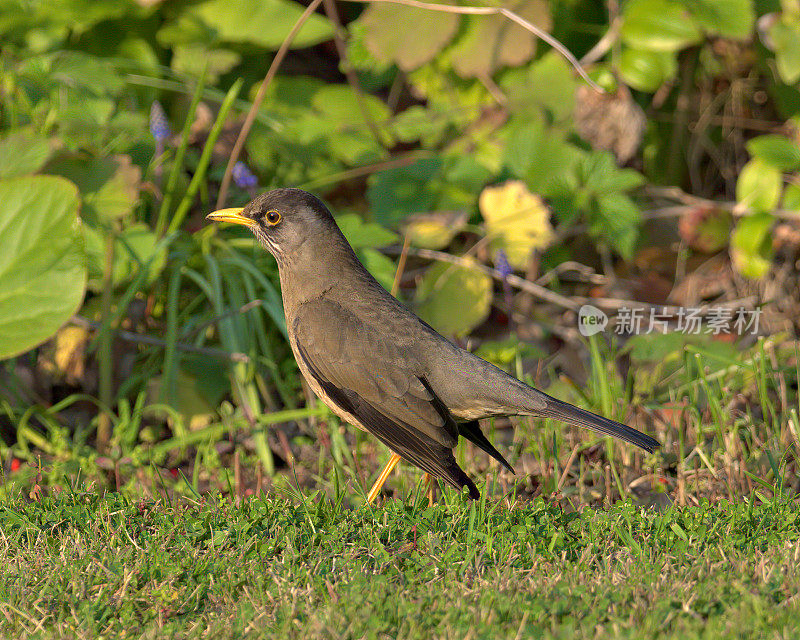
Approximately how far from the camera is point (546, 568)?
3291 mm

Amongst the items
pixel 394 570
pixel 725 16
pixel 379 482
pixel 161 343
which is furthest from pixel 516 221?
pixel 394 570

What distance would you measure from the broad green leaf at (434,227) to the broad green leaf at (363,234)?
44cm

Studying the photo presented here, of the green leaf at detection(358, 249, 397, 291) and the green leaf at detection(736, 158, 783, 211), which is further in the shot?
the green leaf at detection(736, 158, 783, 211)

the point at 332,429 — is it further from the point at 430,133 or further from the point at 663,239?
the point at 663,239

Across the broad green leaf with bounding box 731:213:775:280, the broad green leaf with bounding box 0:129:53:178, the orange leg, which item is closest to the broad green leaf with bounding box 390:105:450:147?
the broad green leaf with bounding box 731:213:775:280

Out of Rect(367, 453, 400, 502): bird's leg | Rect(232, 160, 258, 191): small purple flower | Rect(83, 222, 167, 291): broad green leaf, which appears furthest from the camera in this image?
Rect(232, 160, 258, 191): small purple flower

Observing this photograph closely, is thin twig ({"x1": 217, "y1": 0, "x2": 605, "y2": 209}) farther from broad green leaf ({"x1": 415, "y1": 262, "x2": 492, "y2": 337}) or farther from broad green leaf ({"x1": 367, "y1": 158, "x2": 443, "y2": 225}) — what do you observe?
broad green leaf ({"x1": 415, "y1": 262, "x2": 492, "y2": 337})

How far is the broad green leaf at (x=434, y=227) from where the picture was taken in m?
6.26

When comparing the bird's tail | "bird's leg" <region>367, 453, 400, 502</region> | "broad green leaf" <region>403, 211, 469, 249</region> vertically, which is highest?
the bird's tail

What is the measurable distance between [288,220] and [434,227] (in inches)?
74.2

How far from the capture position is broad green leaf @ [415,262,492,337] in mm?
5918

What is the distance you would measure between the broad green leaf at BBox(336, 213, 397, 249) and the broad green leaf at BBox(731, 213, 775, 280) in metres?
2.40

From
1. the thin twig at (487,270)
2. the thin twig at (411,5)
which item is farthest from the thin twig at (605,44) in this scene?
the thin twig at (487,270)

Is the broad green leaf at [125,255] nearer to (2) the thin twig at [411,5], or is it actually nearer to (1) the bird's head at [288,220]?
(2) the thin twig at [411,5]
